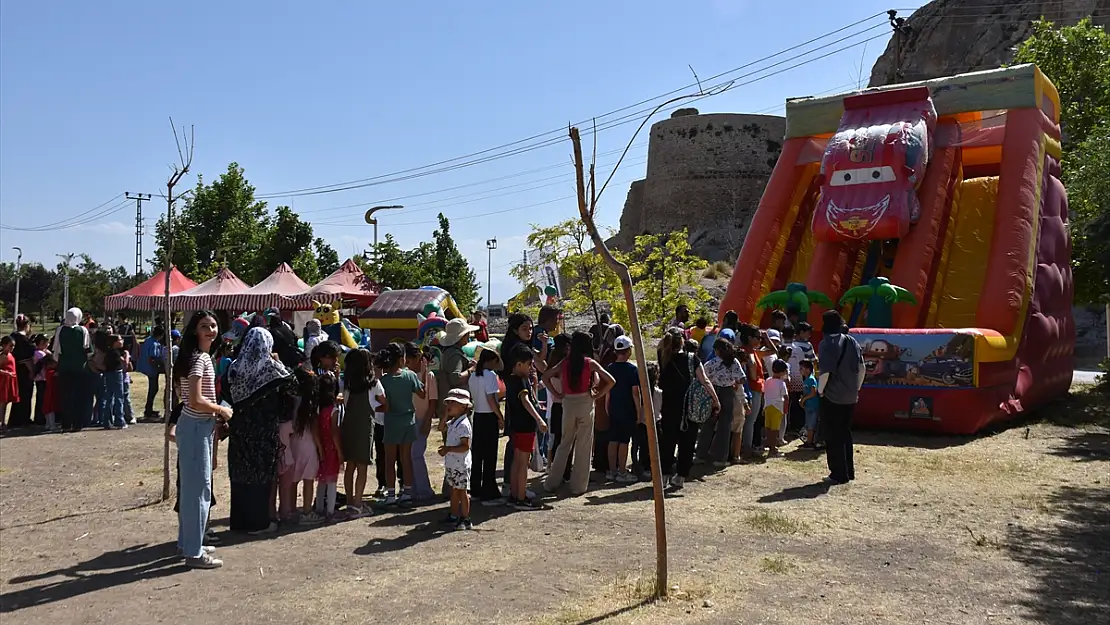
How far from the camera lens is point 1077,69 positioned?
23109 mm

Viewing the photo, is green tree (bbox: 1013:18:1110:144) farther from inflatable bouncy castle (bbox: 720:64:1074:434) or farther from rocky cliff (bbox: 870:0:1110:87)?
rocky cliff (bbox: 870:0:1110:87)

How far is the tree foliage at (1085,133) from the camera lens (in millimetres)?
13867

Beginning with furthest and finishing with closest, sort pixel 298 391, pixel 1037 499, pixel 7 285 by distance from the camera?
pixel 7 285, pixel 1037 499, pixel 298 391

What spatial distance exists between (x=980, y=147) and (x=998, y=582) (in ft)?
→ 32.3

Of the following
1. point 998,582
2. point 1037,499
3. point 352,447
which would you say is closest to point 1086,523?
point 1037,499

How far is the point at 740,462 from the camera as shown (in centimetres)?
919

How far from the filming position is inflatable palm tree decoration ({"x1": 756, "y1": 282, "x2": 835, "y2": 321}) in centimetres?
1195

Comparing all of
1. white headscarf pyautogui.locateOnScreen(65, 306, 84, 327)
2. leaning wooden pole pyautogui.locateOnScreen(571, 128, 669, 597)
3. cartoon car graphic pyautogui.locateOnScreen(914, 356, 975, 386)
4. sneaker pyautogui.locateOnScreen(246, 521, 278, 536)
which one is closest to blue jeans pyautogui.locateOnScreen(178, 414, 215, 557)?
sneaker pyautogui.locateOnScreen(246, 521, 278, 536)

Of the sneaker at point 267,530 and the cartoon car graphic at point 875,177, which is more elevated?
the cartoon car graphic at point 875,177

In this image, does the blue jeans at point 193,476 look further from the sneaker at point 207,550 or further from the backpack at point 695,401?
the backpack at point 695,401

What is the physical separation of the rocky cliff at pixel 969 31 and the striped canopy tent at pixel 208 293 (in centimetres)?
2859

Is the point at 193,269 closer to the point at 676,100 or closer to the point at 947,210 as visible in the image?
the point at 947,210

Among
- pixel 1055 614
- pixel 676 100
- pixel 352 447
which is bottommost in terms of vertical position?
pixel 1055 614

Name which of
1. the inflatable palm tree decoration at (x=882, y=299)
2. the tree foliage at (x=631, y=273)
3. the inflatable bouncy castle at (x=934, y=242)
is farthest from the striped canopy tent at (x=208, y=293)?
the inflatable palm tree decoration at (x=882, y=299)
